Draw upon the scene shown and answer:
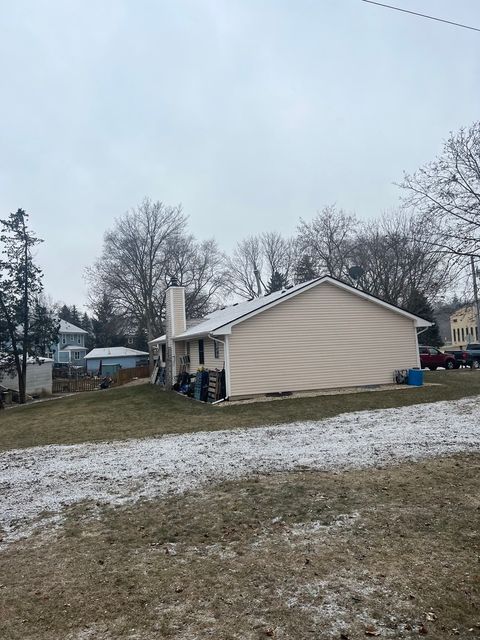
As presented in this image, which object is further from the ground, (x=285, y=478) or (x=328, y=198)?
(x=328, y=198)

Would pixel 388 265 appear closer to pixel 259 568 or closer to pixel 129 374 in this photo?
pixel 129 374

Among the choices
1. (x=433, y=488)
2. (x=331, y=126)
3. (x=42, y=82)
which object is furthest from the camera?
(x=331, y=126)

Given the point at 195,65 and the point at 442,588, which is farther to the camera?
the point at 195,65

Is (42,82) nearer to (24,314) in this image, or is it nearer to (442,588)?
(442,588)

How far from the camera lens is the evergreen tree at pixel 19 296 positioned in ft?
83.5

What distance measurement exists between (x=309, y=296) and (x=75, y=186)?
40.1 feet

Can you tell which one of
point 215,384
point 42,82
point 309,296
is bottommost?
point 215,384

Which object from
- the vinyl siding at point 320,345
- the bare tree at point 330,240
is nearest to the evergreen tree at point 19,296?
the vinyl siding at point 320,345

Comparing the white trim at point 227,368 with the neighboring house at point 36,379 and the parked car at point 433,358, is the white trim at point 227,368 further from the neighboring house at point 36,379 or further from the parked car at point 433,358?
the parked car at point 433,358

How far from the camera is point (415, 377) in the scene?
18359 millimetres

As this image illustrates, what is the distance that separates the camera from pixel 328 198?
127 ft

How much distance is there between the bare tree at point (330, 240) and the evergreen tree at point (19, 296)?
22297mm

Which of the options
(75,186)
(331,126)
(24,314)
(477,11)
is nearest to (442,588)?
(477,11)

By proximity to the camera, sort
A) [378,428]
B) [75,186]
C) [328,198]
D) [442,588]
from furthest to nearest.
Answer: [328,198] → [75,186] → [378,428] → [442,588]
